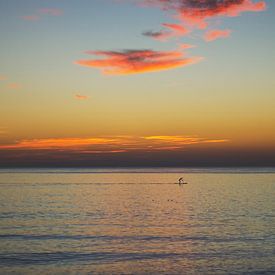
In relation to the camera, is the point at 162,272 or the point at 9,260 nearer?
the point at 162,272

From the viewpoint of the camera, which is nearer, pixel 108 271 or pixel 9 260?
pixel 108 271

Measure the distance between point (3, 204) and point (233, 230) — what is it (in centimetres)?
4693

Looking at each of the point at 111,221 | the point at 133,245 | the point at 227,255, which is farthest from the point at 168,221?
the point at 227,255

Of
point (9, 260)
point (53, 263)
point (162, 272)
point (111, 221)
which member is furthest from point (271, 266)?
point (111, 221)

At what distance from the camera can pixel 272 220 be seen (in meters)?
56.5

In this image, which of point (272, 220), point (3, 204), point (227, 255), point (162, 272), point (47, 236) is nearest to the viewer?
point (162, 272)

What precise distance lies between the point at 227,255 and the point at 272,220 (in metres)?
22.6

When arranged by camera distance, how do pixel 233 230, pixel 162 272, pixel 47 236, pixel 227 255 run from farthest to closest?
pixel 233 230 → pixel 47 236 → pixel 227 255 → pixel 162 272

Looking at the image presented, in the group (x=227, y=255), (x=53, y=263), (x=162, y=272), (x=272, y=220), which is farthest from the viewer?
(x=272, y=220)

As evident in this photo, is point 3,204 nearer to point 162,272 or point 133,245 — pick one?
point 133,245

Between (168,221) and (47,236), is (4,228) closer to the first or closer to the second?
(47,236)

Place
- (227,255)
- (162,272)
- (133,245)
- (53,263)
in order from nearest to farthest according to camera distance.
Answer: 1. (162,272)
2. (53,263)
3. (227,255)
4. (133,245)

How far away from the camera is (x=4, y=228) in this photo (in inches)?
1969

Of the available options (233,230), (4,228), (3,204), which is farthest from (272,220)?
(3,204)
